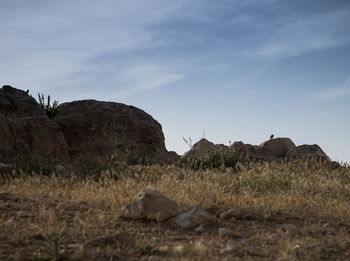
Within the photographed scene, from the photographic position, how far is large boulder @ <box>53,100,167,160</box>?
41.8 feet

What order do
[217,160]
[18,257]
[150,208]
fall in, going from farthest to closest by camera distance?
[217,160] → [150,208] → [18,257]

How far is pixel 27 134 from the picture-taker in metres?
11.7

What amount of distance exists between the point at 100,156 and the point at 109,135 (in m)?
0.83

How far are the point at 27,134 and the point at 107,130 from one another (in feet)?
7.86

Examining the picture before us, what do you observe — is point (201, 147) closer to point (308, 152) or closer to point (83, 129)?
point (308, 152)

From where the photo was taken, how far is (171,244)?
145 inches

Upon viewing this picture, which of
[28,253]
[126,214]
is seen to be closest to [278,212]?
[126,214]

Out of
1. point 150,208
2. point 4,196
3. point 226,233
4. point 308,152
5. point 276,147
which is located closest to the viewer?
point 226,233

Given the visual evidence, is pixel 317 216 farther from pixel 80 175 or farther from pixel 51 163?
pixel 51 163

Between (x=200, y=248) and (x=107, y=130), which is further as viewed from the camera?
(x=107, y=130)

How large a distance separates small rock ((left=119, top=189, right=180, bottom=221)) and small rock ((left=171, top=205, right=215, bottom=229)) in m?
0.12

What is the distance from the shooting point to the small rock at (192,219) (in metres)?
4.31

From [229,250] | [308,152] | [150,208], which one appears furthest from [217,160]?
[229,250]

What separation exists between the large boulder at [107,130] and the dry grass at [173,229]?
598 centimetres
